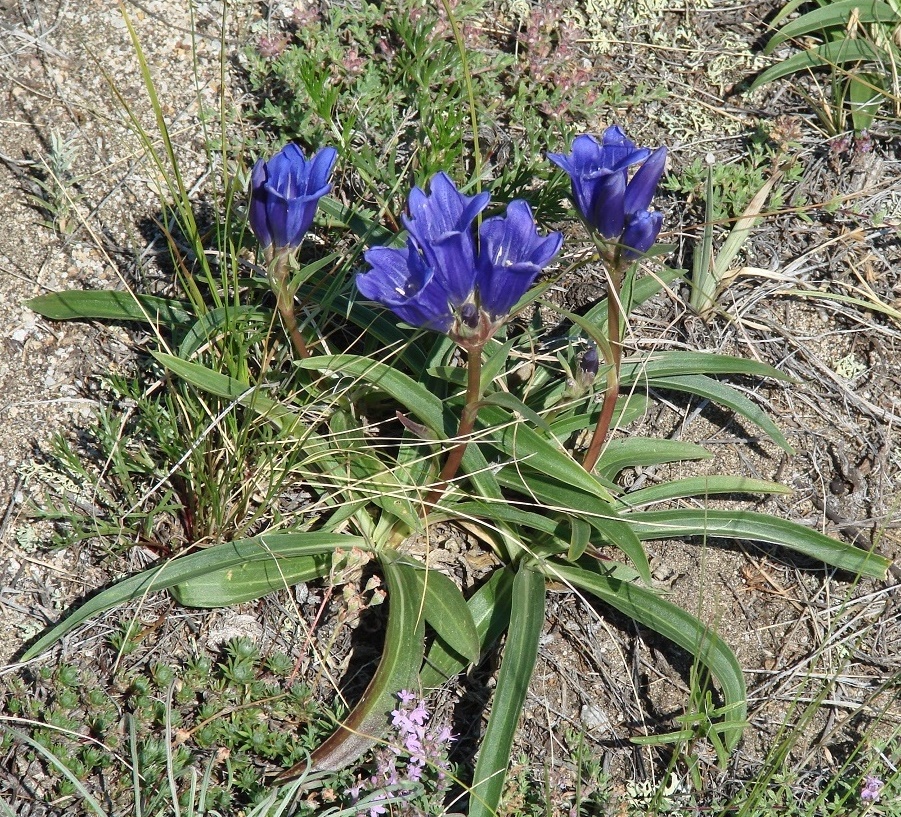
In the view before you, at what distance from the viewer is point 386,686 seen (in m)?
2.36

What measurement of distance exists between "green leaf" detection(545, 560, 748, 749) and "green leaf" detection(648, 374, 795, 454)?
65 cm

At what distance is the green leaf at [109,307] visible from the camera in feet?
9.11

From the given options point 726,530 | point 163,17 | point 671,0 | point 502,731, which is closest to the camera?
point 502,731

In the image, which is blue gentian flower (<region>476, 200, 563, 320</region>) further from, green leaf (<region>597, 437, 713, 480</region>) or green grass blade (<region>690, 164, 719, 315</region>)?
green grass blade (<region>690, 164, 719, 315</region>)

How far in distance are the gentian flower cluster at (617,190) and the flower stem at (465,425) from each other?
1.42ft

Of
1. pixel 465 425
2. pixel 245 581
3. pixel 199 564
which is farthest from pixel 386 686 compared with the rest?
pixel 465 425

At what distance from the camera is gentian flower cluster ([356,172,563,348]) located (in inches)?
77.0

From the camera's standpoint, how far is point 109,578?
8.51ft

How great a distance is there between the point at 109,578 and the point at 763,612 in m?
2.01

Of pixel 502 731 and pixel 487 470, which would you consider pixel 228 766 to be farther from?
pixel 487 470

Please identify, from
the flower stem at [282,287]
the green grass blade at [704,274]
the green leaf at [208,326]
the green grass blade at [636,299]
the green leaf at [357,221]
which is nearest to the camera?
the flower stem at [282,287]

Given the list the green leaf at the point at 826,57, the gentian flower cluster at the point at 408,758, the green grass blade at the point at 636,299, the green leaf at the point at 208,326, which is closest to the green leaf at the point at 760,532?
the green grass blade at the point at 636,299

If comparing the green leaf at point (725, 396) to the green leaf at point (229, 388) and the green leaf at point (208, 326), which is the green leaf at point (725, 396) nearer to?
the green leaf at point (229, 388)

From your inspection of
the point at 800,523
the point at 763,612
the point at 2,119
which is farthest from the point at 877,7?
the point at 2,119
